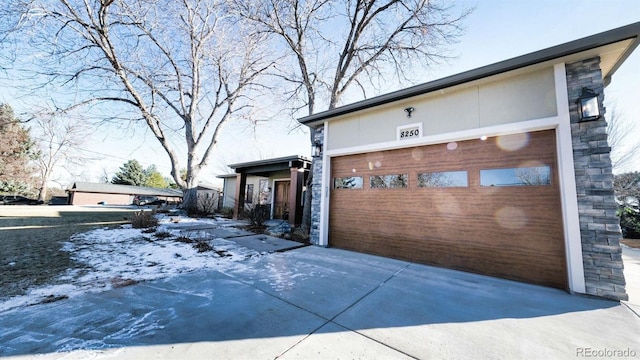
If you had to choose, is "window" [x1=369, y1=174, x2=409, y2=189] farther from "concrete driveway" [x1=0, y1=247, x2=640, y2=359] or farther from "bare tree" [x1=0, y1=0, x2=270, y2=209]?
"bare tree" [x1=0, y1=0, x2=270, y2=209]

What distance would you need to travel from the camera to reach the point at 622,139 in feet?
34.7

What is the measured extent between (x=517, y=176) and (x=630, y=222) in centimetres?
1126

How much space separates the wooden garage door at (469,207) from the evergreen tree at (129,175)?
132ft

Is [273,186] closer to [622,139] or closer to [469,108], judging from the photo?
[469,108]

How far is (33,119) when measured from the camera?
8602mm

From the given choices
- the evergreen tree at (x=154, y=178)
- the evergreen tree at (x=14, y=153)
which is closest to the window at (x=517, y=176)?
the evergreen tree at (x=14, y=153)

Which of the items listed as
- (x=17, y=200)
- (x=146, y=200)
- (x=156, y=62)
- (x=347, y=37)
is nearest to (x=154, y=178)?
(x=146, y=200)

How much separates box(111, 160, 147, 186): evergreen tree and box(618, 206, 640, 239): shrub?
1857 inches

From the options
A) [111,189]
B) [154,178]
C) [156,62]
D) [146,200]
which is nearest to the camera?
[156,62]

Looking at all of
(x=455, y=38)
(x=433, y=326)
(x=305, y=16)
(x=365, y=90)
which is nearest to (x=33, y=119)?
(x=305, y=16)

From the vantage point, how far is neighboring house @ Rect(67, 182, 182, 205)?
26.0m

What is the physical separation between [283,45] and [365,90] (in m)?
4.01

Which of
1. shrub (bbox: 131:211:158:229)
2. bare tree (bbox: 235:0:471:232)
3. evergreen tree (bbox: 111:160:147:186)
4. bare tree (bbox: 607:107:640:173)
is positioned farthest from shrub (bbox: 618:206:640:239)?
evergreen tree (bbox: 111:160:147:186)

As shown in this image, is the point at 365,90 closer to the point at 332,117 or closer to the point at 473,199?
the point at 332,117
